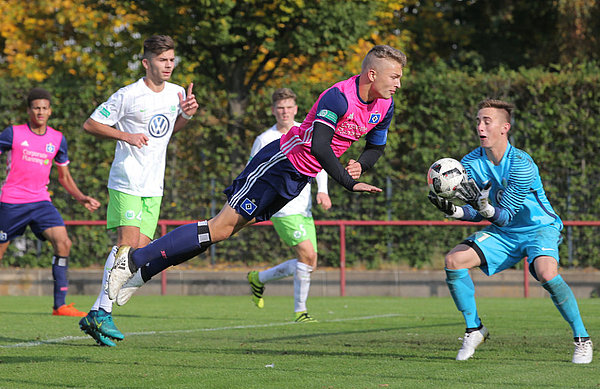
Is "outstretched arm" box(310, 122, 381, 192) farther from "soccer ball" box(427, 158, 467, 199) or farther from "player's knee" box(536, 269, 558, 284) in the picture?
"player's knee" box(536, 269, 558, 284)

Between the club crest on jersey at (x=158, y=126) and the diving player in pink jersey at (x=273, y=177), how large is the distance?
5.63 ft

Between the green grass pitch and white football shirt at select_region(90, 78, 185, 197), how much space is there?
54.6 inches

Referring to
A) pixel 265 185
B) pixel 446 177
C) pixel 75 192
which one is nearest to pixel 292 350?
pixel 265 185

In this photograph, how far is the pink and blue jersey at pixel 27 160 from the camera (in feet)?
34.3

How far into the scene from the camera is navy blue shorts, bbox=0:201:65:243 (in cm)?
1042

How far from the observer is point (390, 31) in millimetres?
23688

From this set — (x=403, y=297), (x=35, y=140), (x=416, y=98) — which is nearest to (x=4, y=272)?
(x=35, y=140)

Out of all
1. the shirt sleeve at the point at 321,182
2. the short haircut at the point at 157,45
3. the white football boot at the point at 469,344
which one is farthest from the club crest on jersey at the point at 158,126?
the white football boot at the point at 469,344

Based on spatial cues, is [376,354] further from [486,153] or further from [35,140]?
[35,140]

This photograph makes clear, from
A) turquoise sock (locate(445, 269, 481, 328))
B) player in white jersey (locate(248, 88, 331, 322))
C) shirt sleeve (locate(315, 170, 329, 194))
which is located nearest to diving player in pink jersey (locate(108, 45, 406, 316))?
turquoise sock (locate(445, 269, 481, 328))

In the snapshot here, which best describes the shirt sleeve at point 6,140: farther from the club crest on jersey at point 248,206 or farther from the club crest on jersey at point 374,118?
the club crest on jersey at point 374,118

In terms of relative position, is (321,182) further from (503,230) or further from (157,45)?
(503,230)

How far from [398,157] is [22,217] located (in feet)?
25.3

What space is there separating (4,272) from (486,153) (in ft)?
36.3
